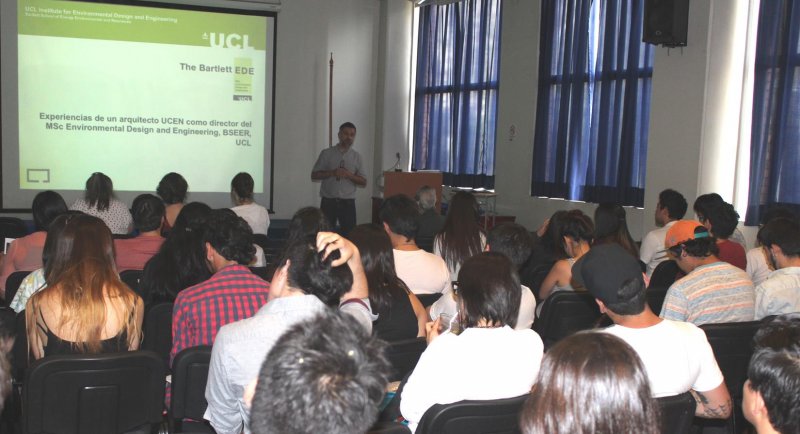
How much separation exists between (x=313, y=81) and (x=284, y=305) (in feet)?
29.6

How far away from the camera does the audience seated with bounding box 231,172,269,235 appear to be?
19.6 feet

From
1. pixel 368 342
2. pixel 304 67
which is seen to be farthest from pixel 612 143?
pixel 368 342

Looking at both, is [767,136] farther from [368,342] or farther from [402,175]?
[368,342]

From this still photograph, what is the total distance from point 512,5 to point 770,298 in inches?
272

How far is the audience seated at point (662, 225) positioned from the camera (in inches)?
204

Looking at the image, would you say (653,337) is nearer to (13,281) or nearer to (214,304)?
(214,304)

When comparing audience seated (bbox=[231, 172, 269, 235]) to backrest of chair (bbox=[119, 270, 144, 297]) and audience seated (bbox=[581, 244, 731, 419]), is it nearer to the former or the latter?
backrest of chair (bbox=[119, 270, 144, 297])

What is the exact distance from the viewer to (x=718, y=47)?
683cm

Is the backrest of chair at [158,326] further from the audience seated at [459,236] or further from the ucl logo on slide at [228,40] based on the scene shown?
the ucl logo on slide at [228,40]

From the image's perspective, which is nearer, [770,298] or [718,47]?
[770,298]

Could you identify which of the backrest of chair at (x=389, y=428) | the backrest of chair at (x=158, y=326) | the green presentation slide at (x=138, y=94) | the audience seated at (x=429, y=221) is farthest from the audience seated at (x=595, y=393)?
the green presentation slide at (x=138, y=94)

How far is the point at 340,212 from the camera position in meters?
8.63

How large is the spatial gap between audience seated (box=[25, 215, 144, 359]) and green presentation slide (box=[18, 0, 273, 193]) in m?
6.93

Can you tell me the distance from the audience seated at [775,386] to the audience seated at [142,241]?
133 inches
